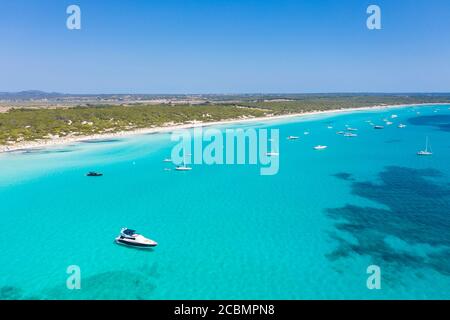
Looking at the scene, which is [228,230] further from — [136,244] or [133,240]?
[133,240]

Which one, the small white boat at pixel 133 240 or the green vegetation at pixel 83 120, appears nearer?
the small white boat at pixel 133 240

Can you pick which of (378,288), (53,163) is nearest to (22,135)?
(53,163)

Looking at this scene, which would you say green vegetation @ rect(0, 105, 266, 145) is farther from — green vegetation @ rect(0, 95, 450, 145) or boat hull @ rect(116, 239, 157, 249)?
boat hull @ rect(116, 239, 157, 249)

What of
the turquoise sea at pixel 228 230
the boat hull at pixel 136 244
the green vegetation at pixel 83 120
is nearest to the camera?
the turquoise sea at pixel 228 230

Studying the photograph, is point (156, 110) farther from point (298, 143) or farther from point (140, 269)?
point (140, 269)

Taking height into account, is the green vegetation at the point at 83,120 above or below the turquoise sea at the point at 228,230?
above

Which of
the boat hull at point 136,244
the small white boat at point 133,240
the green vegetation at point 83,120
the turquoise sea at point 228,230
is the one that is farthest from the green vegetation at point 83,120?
the boat hull at point 136,244

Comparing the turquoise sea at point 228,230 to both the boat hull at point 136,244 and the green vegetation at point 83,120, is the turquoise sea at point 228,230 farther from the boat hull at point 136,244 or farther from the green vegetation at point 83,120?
the green vegetation at point 83,120

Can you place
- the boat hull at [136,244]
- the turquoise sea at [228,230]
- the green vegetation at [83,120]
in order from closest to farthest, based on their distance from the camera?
the turquoise sea at [228,230]
the boat hull at [136,244]
the green vegetation at [83,120]

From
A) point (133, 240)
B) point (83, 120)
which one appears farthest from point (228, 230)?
point (83, 120)
